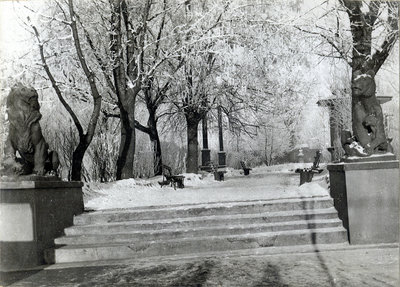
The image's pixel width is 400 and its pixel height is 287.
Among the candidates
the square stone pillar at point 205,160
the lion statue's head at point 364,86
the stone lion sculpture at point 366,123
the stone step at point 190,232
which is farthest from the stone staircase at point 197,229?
the square stone pillar at point 205,160

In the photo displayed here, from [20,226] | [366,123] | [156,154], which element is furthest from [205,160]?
[20,226]

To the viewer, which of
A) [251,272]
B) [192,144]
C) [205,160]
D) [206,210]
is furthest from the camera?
[205,160]

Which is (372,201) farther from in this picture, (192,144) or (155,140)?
(192,144)

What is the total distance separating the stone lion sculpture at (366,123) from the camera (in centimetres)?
819

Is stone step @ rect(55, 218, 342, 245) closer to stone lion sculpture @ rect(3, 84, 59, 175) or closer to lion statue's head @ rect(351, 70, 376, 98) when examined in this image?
stone lion sculpture @ rect(3, 84, 59, 175)

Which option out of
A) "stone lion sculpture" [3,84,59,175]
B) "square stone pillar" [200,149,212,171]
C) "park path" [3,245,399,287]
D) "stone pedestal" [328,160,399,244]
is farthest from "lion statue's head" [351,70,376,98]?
"square stone pillar" [200,149,212,171]

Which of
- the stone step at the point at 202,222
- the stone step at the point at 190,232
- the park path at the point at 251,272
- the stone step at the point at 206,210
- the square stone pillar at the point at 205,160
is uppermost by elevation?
the square stone pillar at the point at 205,160

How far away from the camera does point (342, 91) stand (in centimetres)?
3128

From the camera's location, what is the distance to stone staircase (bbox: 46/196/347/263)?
7.87 meters

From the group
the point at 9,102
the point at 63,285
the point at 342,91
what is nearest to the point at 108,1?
the point at 9,102

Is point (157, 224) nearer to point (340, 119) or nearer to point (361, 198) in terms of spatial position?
point (361, 198)

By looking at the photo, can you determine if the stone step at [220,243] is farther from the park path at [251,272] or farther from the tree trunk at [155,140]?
the tree trunk at [155,140]

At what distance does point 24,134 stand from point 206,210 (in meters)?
3.77

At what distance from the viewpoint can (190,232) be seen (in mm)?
8250
